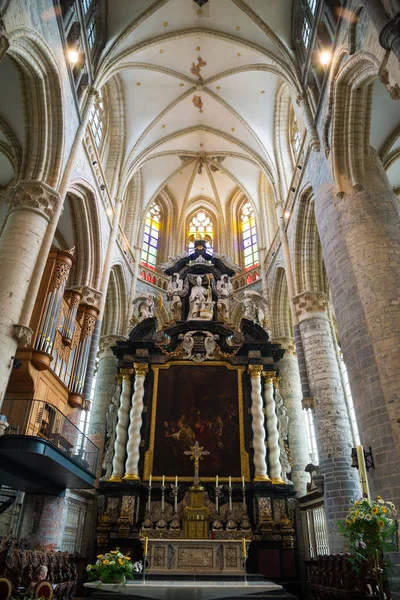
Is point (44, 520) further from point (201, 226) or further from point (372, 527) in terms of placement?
point (201, 226)

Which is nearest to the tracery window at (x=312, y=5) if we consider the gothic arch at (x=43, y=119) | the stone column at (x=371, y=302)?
the stone column at (x=371, y=302)

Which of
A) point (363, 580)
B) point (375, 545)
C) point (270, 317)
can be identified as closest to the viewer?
point (375, 545)

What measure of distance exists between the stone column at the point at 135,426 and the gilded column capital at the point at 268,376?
4102 mm

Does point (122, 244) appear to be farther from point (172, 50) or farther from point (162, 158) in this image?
point (172, 50)

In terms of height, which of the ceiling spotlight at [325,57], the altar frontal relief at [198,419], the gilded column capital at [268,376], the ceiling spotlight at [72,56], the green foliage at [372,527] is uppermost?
the ceiling spotlight at [72,56]

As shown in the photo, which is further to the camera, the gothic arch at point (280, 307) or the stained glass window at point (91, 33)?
A: the gothic arch at point (280, 307)

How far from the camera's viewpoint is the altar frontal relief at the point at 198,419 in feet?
44.6

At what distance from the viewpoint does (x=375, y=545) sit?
5.42 meters

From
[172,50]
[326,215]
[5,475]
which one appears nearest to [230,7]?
[172,50]

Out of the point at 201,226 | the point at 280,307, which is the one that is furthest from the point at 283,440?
the point at 201,226

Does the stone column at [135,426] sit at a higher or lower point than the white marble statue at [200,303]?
lower

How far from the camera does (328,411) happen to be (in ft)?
44.2

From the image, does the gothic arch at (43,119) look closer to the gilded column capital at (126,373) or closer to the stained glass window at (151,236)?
the gilded column capital at (126,373)

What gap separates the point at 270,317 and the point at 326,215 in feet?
28.7
